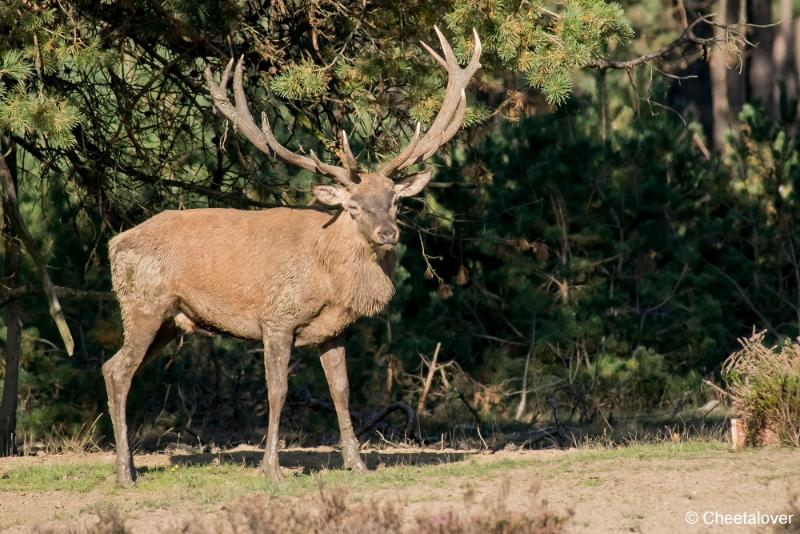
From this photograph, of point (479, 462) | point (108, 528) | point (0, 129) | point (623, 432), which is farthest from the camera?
point (623, 432)

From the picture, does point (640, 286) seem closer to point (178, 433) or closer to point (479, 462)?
point (178, 433)

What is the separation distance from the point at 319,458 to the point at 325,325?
2.10 m

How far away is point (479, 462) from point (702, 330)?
8449 millimetres

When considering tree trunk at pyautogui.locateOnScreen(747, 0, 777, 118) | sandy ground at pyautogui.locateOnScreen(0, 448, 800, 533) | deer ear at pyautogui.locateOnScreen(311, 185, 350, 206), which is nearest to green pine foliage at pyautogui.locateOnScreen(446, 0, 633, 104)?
deer ear at pyautogui.locateOnScreen(311, 185, 350, 206)

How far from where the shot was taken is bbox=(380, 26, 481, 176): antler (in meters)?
10.6

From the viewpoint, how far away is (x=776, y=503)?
8.40m

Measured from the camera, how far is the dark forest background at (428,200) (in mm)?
11797

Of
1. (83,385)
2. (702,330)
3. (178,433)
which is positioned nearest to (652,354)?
(702,330)

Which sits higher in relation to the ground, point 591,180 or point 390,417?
point 591,180

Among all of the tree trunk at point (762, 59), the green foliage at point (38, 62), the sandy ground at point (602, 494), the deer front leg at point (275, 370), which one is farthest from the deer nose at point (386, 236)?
the tree trunk at point (762, 59)

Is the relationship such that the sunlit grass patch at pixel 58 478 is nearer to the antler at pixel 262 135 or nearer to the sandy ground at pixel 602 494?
the sandy ground at pixel 602 494

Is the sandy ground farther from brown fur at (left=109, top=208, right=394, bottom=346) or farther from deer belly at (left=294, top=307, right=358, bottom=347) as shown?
brown fur at (left=109, top=208, right=394, bottom=346)

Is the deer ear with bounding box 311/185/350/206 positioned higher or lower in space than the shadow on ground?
higher

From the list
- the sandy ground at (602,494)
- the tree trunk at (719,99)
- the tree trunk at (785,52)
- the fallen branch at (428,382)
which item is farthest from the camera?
the tree trunk at (785,52)
